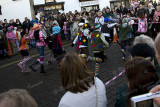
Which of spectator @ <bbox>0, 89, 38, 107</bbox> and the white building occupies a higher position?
the white building

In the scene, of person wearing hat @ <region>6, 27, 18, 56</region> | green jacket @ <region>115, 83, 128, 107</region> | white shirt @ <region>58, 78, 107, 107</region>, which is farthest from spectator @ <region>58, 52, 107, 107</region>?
person wearing hat @ <region>6, 27, 18, 56</region>

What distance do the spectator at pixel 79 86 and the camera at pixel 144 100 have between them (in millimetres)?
1090

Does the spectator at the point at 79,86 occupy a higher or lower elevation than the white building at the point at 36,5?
lower

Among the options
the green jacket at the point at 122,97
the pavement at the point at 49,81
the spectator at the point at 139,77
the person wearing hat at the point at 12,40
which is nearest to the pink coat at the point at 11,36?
the person wearing hat at the point at 12,40

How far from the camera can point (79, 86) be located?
2.20m

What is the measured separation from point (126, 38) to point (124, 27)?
519mm

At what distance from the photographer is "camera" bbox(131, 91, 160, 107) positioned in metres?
1.09

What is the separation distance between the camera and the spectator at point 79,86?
2.14 m

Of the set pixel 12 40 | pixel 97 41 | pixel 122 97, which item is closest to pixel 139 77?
pixel 122 97

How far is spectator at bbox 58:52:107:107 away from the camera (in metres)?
1.09

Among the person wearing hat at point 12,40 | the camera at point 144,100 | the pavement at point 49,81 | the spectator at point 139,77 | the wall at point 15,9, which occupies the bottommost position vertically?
the pavement at point 49,81

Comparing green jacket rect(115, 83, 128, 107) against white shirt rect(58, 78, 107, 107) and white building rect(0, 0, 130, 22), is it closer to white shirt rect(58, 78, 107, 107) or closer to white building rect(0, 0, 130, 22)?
white shirt rect(58, 78, 107, 107)

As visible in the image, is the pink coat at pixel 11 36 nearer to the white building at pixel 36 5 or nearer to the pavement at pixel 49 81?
the pavement at pixel 49 81

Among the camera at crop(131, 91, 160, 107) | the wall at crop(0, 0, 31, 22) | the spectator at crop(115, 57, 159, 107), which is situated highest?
the wall at crop(0, 0, 31, 22)
